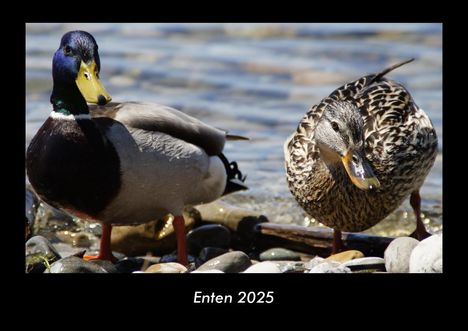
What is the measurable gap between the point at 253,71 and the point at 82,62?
216 inches

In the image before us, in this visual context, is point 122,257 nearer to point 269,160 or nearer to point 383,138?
point 383,138

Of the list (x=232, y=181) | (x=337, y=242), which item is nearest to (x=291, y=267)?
(x=337, y=242)

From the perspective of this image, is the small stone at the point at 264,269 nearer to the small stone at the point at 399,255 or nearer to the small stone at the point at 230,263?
the small stone at the point at 230,263

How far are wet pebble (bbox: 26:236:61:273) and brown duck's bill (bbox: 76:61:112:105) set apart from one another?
0.92m

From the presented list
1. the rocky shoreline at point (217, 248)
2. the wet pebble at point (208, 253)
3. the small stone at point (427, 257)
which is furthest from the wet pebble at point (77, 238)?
the small stone at point (427, 257)

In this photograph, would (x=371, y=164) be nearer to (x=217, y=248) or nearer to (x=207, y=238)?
(x=217, y=248)

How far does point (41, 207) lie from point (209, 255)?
166 cm

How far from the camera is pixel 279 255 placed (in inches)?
236

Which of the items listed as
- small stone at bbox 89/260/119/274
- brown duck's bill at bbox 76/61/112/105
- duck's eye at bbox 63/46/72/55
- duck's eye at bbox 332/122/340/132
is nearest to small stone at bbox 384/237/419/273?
duck's eye at bbox 332/122/340/132

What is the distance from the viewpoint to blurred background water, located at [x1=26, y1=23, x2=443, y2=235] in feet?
28.8

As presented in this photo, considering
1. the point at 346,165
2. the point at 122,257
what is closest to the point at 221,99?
the point at 122,257

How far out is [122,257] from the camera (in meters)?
6.20

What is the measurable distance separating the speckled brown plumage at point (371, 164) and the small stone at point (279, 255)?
12.6 inches

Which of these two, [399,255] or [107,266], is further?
[107,266]
